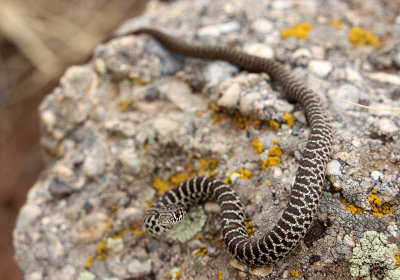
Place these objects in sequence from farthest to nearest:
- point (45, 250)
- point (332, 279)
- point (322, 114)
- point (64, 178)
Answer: point (64, 178)
point (45, 250)
point (322, 114)
point (332, 279)

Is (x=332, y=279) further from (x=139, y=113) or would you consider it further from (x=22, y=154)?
(x=22, y=154)

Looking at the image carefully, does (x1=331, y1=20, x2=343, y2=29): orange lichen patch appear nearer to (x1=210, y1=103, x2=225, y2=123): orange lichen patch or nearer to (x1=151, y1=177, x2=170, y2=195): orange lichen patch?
(x1=210, y1=103, x2=225, y2=123): orange lichen patch

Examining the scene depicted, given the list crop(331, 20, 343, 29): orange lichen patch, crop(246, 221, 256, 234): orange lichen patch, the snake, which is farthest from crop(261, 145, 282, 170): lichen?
crop(331, 20, 343, 29): orange lichen patch

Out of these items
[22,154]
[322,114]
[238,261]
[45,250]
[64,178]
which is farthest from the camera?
[22,154]

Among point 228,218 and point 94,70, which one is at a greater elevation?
point 94,70

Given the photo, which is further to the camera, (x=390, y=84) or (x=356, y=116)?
(x=390, y=84)

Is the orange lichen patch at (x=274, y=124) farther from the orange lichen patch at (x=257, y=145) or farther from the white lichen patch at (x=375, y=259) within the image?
the white lichen patch at (x=375, y=259)

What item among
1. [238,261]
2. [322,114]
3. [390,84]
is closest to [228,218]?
[238,261]
